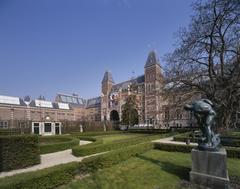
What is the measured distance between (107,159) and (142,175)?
6.50 ft

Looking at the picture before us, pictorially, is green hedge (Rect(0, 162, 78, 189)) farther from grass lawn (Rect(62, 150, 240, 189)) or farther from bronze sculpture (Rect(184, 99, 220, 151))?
bronze sculpture (Rect(184, 99, 220, 151))

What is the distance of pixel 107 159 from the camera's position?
8125mm

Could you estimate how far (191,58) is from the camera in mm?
15594

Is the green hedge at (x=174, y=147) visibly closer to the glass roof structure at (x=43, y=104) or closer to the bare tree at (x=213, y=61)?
the bare tree at (x=213, y=61)

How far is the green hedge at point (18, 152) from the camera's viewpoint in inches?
323

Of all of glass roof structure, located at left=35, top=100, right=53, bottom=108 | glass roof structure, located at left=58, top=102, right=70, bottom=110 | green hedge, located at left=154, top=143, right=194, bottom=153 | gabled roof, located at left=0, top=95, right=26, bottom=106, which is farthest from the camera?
glass roof structure, located at left=58, top=102, right=70, bottom=110

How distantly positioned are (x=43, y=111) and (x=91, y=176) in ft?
221

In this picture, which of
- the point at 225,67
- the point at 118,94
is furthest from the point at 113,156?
the point at 118,94

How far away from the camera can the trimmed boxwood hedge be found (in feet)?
16.2

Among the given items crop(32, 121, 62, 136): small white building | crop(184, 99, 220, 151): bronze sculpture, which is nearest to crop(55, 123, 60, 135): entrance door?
crop(32, 121, 62, 136): small white building

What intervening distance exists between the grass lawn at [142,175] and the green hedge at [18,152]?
399 cm

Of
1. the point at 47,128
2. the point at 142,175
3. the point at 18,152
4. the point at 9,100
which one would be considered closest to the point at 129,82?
the point at 9,100

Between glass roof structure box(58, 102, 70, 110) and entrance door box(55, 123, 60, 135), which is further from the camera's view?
glass roof structure box(58, 102, 70, 110)

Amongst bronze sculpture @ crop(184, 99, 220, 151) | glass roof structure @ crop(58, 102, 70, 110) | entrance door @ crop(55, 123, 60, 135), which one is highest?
glass roof structure @ crop(58, 102, 70, 110)
